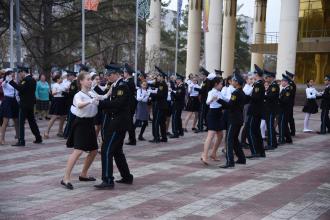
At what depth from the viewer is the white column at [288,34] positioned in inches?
1043

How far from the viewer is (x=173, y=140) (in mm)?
14008

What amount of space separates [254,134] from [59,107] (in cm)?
572

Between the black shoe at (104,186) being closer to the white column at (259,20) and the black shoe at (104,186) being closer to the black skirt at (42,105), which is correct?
the black skirt at (42,105)

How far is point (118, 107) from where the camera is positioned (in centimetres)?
762

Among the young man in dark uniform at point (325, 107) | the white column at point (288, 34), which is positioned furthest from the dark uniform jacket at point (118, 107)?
the white column at point (288, 34)

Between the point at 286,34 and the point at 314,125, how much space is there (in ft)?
28.8

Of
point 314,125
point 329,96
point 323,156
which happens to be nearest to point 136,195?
point 323,156

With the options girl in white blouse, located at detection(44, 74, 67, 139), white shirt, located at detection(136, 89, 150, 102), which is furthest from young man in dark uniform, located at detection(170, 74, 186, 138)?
girl in white blouse, located at detection(44, 74, 67, 139)

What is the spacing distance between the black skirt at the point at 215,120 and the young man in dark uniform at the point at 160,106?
3.09m

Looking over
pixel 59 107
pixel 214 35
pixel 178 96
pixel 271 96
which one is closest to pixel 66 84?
pixel 59 107

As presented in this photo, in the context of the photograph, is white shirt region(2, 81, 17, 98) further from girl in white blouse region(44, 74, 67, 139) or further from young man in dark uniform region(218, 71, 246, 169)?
young man in dark uniform region(218, 71, 246, 169)

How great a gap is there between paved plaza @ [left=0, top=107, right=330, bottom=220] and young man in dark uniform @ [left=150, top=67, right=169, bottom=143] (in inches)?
47.2

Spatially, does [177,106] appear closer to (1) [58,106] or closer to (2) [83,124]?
(1) [58,106]

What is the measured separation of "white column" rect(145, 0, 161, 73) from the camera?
1251 inches
